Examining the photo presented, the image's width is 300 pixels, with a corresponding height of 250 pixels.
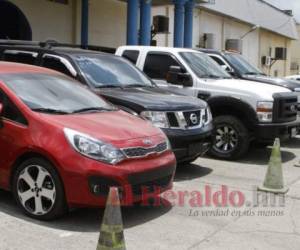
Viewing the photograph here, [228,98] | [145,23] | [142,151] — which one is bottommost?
[142,151]

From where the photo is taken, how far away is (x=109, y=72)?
8383 mm

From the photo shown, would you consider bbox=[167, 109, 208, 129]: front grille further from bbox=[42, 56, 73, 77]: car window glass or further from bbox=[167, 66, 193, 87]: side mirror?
bbox=[42, 56, 73, 77]: car window glass

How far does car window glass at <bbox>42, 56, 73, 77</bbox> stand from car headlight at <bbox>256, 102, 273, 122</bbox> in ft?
11.0

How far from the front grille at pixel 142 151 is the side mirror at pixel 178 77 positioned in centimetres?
363

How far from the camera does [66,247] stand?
16.0 feet

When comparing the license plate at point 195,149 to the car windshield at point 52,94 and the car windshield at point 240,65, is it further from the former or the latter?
the car windshield at point 240,65

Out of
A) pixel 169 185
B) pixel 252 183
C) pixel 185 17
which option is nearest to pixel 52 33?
pixel 185 17

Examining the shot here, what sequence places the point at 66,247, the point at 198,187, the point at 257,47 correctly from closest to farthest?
the point at 66,247, the point at 198,187, the point at 257,47

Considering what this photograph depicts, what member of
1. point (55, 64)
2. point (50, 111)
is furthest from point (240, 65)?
point (50, 111)

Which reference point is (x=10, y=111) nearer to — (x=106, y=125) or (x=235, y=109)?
(x=106, y=125)

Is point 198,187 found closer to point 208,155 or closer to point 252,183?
point 252,183

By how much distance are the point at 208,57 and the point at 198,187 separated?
400 cm

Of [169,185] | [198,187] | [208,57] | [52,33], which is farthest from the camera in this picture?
[52,33]

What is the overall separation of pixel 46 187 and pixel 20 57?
3661mm
